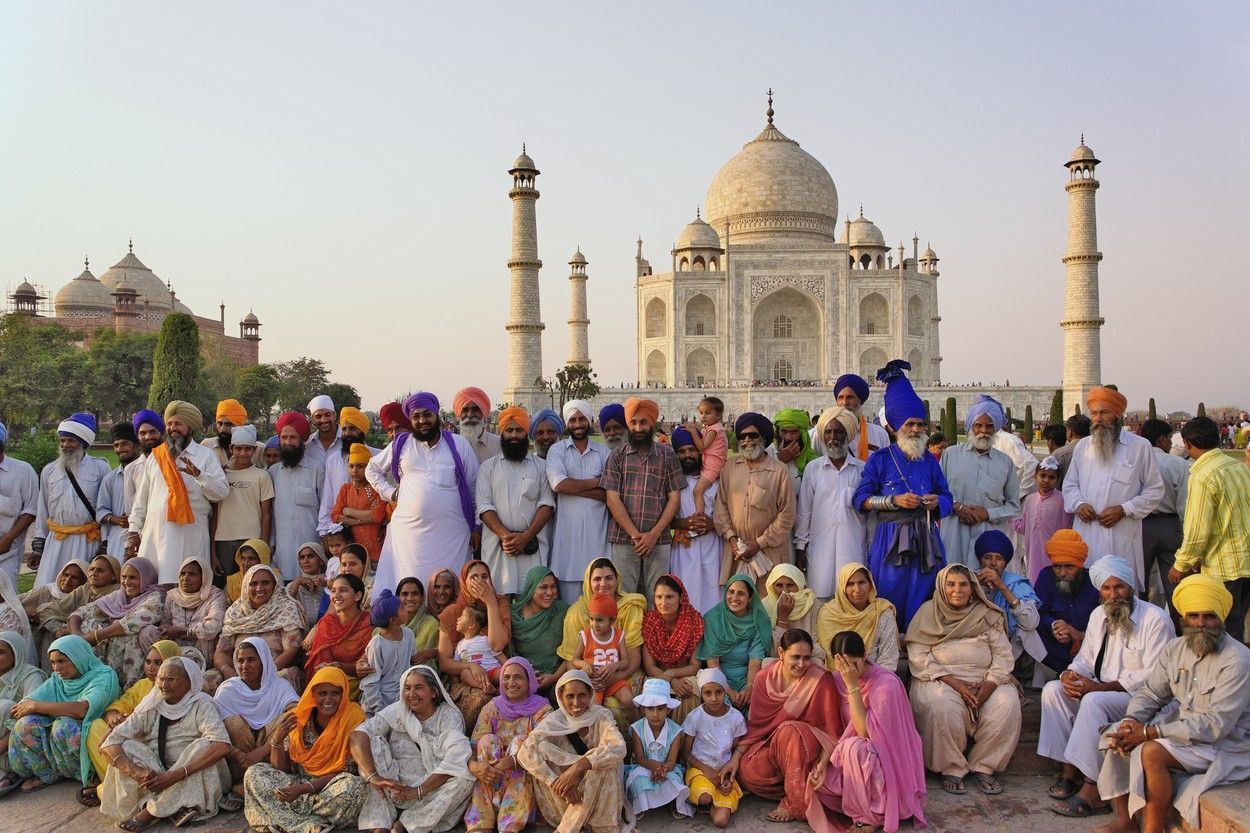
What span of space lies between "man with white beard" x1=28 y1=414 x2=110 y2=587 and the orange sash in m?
0.83

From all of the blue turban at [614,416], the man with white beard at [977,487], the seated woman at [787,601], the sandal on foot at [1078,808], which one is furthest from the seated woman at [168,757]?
the man with white beard at [977,487]

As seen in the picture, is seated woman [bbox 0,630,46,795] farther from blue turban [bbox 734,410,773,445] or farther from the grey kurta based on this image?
the grey kurta

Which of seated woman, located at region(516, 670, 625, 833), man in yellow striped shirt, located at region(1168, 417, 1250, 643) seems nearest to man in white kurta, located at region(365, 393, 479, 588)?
seated woman, located at region(516, 670, 625, 833)

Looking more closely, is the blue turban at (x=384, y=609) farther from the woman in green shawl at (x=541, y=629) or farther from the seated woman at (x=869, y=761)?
the seated woman at (x=869, y=761)

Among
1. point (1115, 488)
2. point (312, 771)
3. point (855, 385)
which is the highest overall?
point (855, 385)

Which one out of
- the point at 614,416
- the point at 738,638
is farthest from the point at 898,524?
the point at 614,416

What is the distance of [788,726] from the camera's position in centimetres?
353

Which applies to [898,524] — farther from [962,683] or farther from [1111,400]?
[1111,400]

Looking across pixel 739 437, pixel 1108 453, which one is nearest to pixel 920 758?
pixel 739 437

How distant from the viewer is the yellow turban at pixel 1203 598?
3.20 m

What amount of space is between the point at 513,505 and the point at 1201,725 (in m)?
3.06

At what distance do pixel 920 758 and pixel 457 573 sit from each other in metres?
2.41

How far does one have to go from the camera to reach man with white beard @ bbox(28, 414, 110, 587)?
5.23 metres

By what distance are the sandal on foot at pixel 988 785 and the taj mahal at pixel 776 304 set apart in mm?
24469
